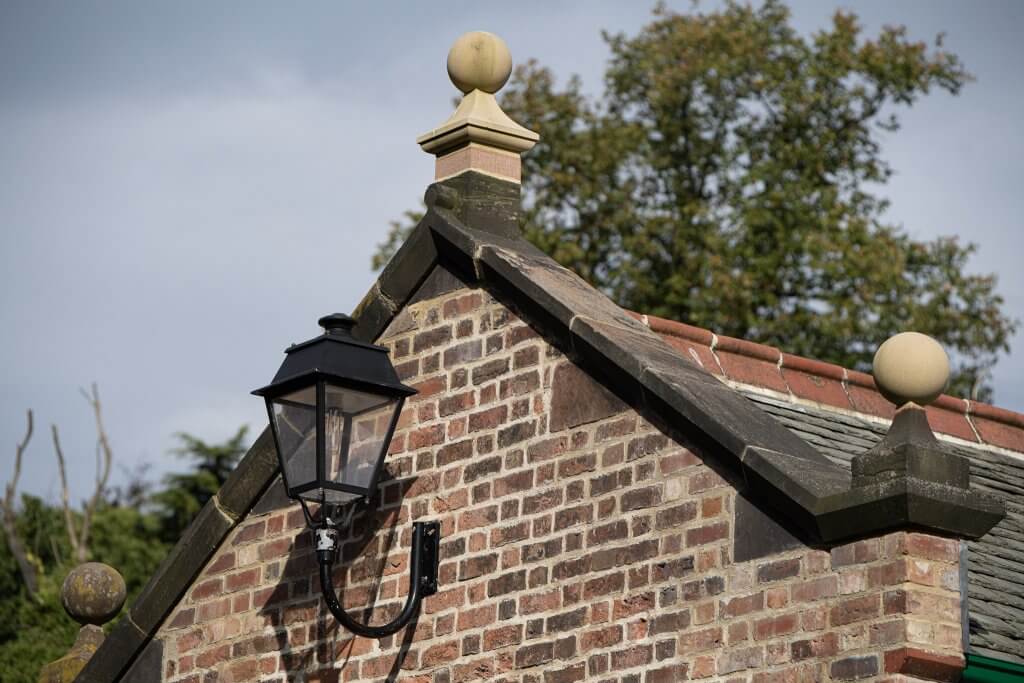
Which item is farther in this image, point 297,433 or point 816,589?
point 297,433

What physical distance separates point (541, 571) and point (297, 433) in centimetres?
110

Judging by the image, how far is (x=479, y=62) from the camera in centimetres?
802

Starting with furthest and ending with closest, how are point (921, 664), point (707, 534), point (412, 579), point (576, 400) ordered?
point (412, 579)
point (576, 400)
point (707, 534)
point (921, 664)

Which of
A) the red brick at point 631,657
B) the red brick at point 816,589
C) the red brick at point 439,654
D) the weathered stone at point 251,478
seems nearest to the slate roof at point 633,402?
the weathered stone at point 251,478

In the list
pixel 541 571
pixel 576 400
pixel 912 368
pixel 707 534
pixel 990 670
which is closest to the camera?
pixel 912 368

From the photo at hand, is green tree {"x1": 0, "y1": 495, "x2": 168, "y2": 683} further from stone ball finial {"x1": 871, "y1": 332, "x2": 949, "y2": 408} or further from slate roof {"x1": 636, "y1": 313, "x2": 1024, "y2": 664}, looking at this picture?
stone ball finial {"x1": 871, "y1": 332, "x2": 949, "y2": 408}

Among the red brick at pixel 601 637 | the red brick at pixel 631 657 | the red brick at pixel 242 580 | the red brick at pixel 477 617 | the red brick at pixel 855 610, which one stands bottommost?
the red brick at pixel 855 610

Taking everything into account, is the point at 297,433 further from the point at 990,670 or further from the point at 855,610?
the point at 990,670

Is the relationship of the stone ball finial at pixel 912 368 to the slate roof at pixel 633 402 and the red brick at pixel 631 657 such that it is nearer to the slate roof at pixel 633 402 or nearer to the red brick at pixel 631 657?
the slate roof at pixel 633 402

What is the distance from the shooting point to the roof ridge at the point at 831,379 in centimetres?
823

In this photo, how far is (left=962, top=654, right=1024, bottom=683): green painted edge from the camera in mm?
5652

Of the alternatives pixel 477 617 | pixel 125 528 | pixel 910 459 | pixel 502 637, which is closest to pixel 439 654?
pixel 477 617

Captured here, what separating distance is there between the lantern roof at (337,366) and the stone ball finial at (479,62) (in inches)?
55.7

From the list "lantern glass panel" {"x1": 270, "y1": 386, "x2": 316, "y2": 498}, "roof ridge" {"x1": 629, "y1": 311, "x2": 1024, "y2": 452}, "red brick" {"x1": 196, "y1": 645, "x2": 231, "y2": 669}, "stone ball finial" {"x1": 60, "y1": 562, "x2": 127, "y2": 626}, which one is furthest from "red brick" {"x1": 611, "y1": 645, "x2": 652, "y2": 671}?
"stone ball finial" {"x1": 60, "y1": 562, "x2": 127, "y2": 626}
